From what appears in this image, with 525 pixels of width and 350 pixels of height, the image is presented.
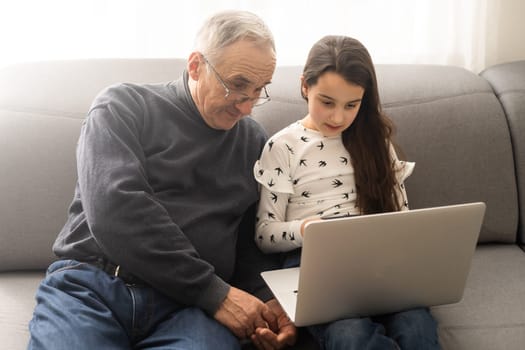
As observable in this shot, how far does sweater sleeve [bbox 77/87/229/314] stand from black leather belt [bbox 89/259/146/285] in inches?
1.5

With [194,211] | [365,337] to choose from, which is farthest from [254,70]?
[365,337]

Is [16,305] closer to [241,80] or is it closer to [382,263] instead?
[241,80]

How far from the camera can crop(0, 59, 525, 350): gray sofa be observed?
162 cm

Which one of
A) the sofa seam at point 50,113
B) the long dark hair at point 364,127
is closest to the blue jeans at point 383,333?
the long dark hair at point 364,127

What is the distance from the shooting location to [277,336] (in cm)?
135

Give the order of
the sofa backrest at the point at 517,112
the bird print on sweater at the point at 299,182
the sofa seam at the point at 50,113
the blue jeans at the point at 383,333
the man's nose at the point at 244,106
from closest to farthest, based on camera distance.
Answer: the blue jeans at the point at 383,333 → the man's nose at the point at 244,106 → the bird print on sweater at the point at 299,182 → the sofa seam at the point at 50,113 → the sofa backrest at the point at 517,112

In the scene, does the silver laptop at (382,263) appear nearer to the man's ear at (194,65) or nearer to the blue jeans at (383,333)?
the blue jeans at (383,333)

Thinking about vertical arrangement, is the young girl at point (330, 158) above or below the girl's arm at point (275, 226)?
above

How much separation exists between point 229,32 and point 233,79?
4.2 inches

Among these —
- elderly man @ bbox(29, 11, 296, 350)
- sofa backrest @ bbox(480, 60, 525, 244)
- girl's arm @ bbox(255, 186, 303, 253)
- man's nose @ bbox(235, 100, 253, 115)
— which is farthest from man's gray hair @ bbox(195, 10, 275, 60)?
sofa backrest @ bbox(480, 60, 525, 244)

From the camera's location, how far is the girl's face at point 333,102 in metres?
1.51

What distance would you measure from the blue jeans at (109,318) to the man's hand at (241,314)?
0.02 m

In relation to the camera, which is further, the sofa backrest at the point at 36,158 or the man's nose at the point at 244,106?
the sofa backrest at the point at 36,158

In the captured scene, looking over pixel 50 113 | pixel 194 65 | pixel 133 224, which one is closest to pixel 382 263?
pixel 133 224
